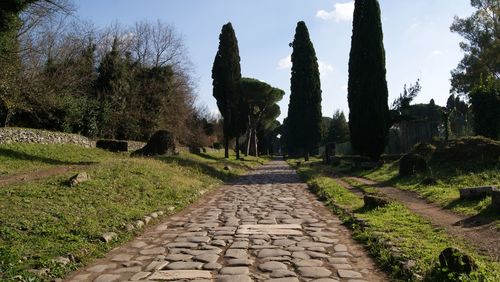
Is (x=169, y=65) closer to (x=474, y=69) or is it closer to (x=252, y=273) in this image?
(x=474, y=69)

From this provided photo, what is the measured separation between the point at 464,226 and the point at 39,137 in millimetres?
19848

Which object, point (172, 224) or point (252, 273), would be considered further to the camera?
point (172, 224)

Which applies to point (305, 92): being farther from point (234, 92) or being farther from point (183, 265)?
point (183, 265)

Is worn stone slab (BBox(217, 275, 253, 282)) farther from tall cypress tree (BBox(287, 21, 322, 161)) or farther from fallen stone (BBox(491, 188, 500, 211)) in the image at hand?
tall cypress tree (BBox(287, 21, 322, 161))

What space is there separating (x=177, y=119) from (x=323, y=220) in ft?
106

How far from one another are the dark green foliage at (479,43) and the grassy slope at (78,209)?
36631mm

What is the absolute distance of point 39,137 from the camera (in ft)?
72.7

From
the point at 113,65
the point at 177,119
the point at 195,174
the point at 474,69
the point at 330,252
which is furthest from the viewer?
the point at 474,69

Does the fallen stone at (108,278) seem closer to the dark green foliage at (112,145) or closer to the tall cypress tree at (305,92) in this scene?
the dark green foliage at (112,145)

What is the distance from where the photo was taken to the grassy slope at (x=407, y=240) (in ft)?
16.9

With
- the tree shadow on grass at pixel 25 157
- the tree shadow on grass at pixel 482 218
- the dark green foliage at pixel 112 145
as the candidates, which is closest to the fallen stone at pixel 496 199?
the tree shadow on grass at pixel 482 218

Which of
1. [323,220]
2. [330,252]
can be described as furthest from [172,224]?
[330,252]

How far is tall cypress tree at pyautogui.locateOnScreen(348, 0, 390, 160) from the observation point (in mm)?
25344

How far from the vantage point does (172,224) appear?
9.54 meters
